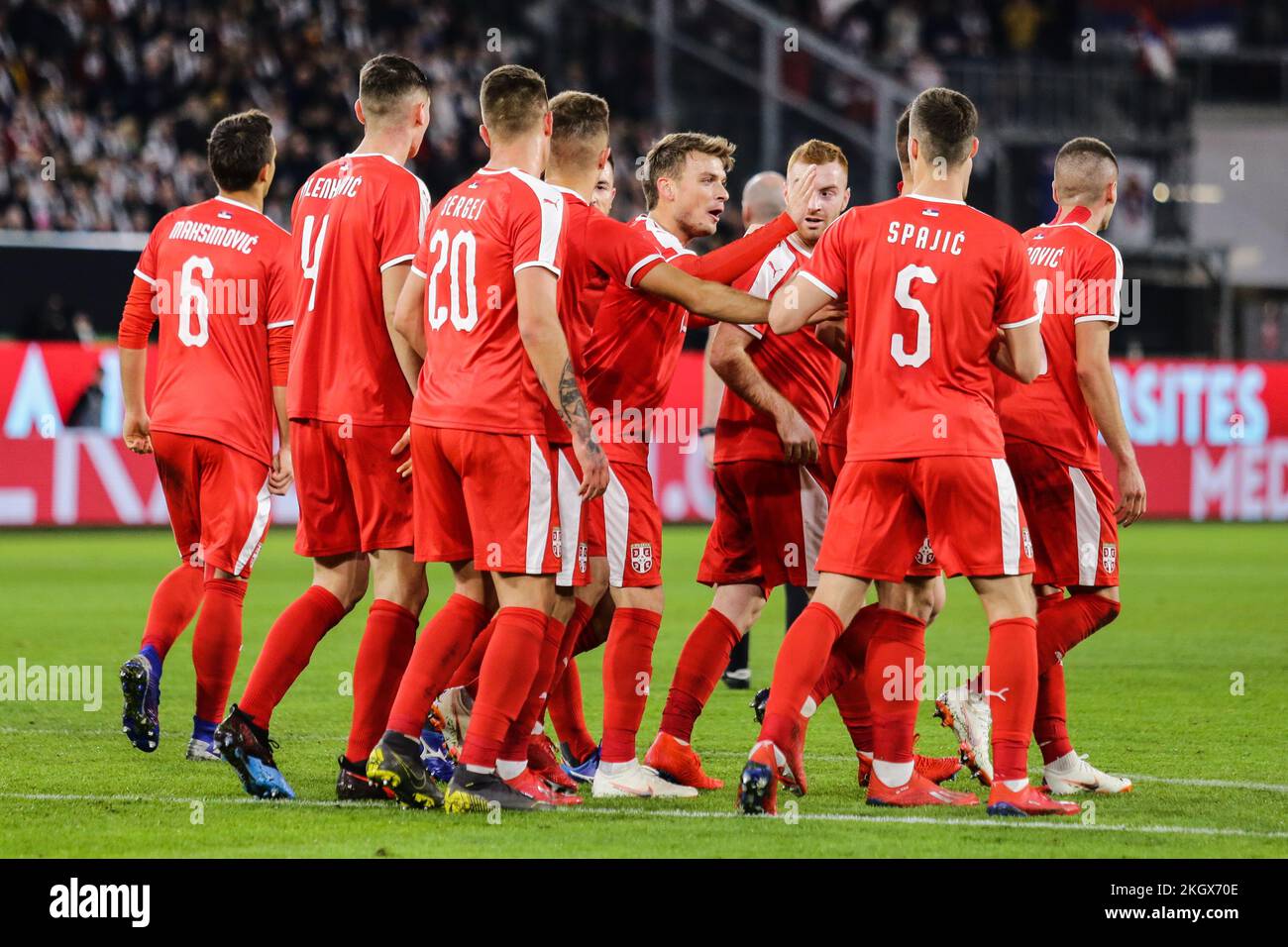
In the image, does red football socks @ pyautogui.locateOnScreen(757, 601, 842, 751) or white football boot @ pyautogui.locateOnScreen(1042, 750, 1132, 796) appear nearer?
red football socks @ pyautogui.locateOnScreen(757, 601, 842, 751)

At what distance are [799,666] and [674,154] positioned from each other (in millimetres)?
2109

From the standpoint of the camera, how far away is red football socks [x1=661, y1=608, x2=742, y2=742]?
6699 millimetres

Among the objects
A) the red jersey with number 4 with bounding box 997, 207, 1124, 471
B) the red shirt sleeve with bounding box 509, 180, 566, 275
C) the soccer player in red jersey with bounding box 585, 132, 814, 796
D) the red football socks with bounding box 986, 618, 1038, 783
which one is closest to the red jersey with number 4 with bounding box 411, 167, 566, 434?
the red shirt sleeve with bounding box 509, 180, 566, 275

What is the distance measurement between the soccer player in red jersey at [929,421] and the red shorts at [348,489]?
4.62ft

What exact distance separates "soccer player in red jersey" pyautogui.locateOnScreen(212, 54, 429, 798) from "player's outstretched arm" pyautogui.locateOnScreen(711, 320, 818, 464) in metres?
1.17

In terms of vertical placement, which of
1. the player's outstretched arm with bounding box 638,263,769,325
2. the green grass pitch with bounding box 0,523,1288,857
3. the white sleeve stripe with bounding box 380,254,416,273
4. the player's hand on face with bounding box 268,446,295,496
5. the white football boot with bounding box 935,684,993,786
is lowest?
the green grass pitch with bounding box 0,523,1288,857

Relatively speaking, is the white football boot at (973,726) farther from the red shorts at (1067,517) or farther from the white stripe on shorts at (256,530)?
the white stripe on shorts at (256,530)

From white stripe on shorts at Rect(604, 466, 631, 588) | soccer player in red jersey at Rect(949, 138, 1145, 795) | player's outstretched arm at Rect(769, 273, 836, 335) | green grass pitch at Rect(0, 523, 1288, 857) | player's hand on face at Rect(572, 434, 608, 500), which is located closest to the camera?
green grass pitch at Rect(0, 523, 1288, 857)

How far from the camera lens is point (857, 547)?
5.92 m

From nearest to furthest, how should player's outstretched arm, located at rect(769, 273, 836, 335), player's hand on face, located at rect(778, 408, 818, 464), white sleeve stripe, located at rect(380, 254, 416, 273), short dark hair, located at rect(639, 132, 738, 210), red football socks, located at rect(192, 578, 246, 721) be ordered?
player's outstretched arm, located at rect(769, 273, 836, 335) → white sleeve stripe, located at rect(380, 254, 416, 273) → player's hand on face, located at rect(778, 408, 818, 464) → short dark hair, located at rect(639, 132, 738, 210) → red football socks, located at rect(192, 578, 246, 721)

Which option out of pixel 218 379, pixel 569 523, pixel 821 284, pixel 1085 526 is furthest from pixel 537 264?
pixel 1085 526

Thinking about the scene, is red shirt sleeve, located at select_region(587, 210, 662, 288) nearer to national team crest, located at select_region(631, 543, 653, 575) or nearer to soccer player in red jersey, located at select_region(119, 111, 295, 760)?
national team crest, located at select_region(631, 543, 653, 575)

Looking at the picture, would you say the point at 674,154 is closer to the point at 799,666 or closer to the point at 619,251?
the point at 619,251

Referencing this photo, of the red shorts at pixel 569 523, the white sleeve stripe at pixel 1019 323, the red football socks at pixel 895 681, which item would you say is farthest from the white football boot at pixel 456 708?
the white sleeve stripe at pixel 1019 323
